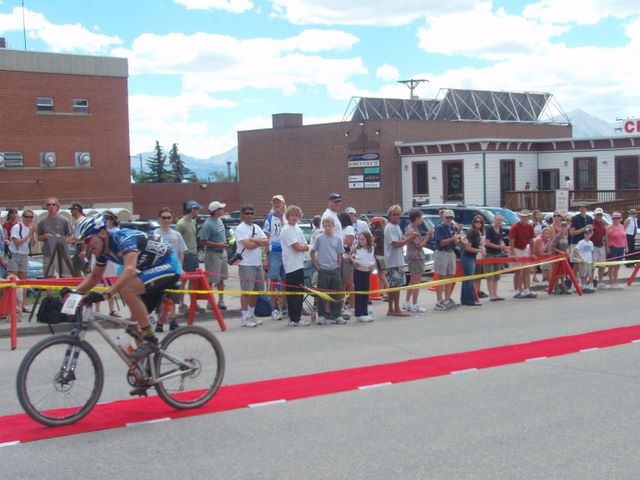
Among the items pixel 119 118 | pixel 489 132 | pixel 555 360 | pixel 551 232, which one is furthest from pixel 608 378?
pixel 489 132

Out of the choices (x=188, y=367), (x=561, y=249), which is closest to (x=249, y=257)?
(x=188, y=367)

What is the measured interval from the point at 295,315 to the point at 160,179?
10798 centimetres

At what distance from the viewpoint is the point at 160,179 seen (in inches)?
4658

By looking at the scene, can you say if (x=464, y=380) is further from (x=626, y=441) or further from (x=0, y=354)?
(x=0, y=354)

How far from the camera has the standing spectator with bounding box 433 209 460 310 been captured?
15210 millimetres

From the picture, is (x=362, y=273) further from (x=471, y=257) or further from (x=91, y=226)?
(x=91, y=226)

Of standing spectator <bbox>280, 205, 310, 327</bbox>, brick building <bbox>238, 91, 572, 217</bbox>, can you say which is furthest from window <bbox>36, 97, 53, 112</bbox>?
standing spectator <bbox>280, 205, 310, 327</bbox>

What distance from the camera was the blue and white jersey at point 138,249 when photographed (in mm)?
7164

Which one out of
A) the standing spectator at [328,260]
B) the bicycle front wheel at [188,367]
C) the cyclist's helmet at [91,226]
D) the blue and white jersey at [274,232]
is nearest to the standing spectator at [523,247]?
the standing spectator at [328,260]

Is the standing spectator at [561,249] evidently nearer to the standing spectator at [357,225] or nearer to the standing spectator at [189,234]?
the standing spectator at [357,225]

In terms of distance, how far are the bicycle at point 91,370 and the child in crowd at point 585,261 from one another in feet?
41.8

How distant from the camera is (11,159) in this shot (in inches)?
1726

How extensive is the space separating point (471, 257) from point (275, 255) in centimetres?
435

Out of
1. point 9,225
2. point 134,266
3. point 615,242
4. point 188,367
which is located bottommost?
point 188,367
